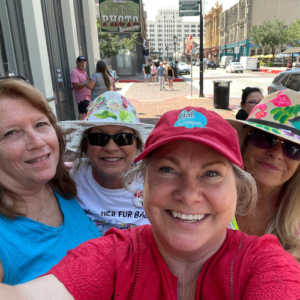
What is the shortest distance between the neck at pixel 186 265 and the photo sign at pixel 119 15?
17518 millimetres

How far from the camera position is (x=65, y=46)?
7.30 meters

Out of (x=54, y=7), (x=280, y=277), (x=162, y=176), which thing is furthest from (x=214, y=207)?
(x=54, y=7)

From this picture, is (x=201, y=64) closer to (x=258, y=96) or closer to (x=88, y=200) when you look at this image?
(x=258, y=96)

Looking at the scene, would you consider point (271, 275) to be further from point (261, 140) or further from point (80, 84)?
point (80, 84)

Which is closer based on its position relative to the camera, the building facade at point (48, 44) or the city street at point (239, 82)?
the building facade at point (48, 44)

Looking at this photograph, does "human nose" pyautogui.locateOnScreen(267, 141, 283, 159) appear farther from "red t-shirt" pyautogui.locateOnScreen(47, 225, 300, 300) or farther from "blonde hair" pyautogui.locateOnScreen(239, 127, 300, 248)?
"red t-shirt" pyautogui.locateOnScreen(47, 225, 300, 300)

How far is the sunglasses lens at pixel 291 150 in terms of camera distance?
1.63m

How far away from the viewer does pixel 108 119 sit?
201 cm

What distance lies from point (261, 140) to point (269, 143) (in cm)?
6

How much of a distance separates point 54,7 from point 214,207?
24.4 feet

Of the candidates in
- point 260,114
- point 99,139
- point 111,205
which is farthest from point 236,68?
point 111,205

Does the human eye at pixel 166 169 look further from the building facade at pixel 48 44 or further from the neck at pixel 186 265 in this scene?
the building facade at pixel 48 44

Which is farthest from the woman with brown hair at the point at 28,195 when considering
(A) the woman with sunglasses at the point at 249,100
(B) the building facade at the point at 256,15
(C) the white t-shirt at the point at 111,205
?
(B) the building facade at the point at 256,15

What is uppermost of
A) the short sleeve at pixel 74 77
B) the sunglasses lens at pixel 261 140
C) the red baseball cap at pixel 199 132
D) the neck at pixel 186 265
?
the short sleeve at pixel 74 77
